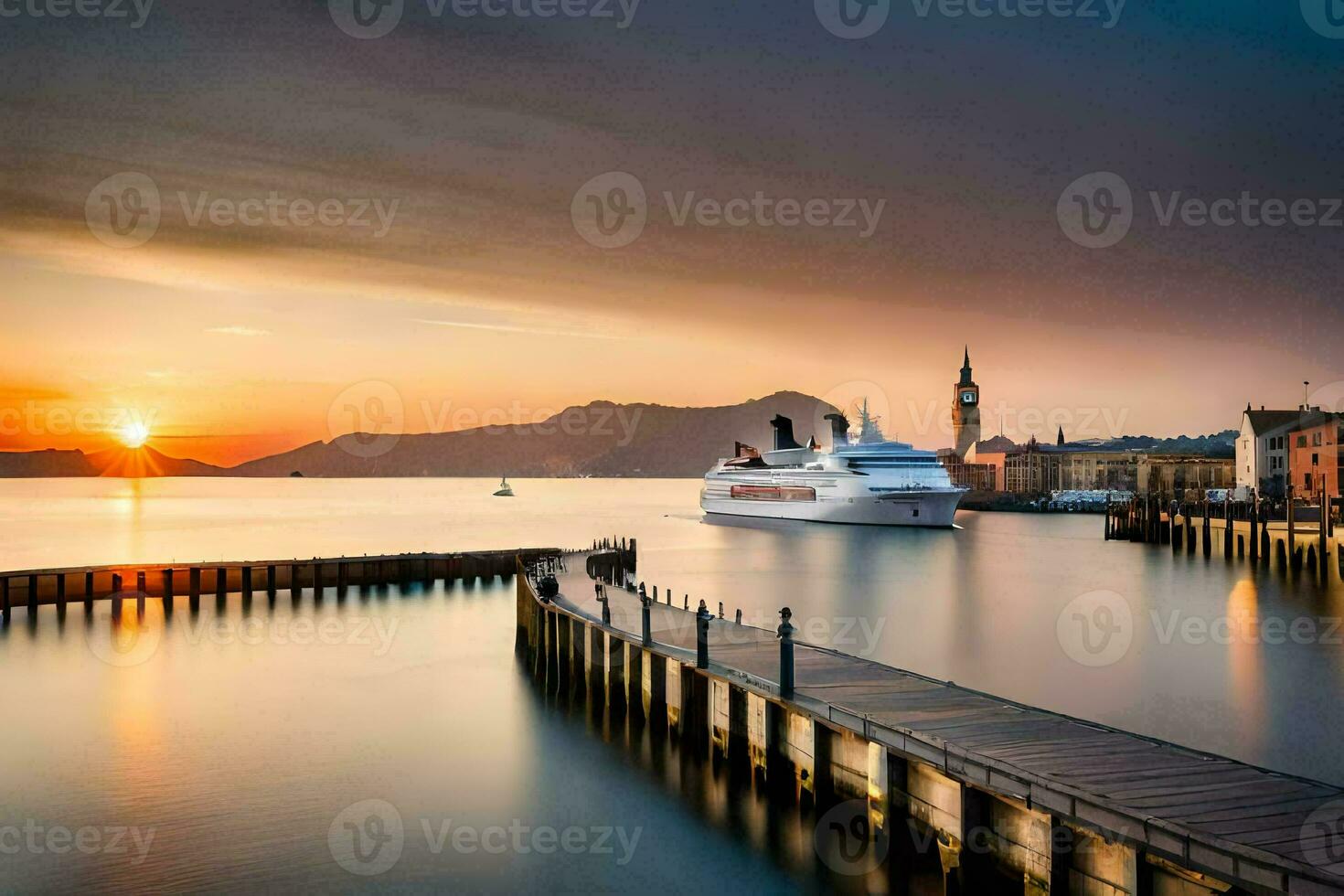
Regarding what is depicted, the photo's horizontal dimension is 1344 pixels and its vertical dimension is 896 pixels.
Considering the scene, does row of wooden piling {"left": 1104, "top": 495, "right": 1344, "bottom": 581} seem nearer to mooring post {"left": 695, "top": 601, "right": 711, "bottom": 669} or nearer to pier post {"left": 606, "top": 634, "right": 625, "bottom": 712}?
pier post {"left": 606, "top": 634, "right": 625, "bottom": 712}

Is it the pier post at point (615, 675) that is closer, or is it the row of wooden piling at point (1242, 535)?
the pier post at point (615, 675)

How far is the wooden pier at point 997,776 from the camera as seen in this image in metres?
8.53

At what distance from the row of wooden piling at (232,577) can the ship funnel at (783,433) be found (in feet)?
217

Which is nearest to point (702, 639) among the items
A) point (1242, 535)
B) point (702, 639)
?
point (702, 639)

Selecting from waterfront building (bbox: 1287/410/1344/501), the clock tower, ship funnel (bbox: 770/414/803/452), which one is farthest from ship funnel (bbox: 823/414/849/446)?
the clock tower

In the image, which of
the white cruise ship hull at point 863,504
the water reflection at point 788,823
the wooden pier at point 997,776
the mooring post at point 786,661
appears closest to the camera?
the wooden pier at point 997,776

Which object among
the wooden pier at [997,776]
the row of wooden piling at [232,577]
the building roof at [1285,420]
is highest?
the building roof at [1285,420]

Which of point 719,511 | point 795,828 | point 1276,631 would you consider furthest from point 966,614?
point 719,511

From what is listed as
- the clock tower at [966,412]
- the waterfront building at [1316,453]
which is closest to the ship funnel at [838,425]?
the waterfront building at [1316,453]

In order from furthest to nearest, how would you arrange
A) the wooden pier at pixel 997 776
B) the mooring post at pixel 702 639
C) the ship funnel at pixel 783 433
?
the ship funnel at pixel 783 433
the mooring post at pixel 702 639
the wooden pier at pixel 997 776

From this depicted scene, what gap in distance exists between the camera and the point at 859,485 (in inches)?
3462

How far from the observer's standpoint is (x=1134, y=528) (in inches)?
3241

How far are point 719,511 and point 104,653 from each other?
302 ft

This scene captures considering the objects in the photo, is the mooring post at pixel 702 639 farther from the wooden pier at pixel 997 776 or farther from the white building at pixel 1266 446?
the white building at pixel 1266 446
